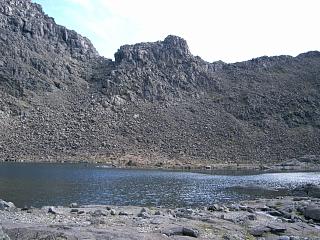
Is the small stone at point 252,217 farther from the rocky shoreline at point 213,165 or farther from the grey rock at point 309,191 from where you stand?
the rocky shoreline at point 213,165

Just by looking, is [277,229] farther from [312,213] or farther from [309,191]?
[309,191]

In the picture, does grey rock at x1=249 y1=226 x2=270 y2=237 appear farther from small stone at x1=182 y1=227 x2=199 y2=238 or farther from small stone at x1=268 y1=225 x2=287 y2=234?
small stone at x1=182 y1=227 x2=199 y2=238

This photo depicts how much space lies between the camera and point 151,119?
174125 millimetres

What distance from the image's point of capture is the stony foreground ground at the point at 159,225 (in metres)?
22.8

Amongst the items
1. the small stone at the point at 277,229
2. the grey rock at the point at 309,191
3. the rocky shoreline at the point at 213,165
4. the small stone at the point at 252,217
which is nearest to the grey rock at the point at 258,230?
the small stone at the point at 277,229

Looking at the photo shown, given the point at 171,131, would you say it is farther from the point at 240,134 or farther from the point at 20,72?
the point at 20,72

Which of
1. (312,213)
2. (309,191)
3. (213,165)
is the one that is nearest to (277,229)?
(312,213)

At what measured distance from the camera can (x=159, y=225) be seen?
90.2 ft

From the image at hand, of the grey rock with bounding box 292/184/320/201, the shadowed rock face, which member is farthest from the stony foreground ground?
the shadowed rock face

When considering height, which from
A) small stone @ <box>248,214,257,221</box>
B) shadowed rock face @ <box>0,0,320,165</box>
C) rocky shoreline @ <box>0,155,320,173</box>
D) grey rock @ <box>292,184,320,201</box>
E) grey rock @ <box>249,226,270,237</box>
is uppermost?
shadowed rock face @ <box>0,0,320,165</box>

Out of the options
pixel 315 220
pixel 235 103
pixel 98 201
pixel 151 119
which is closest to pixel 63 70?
pixel 151 119

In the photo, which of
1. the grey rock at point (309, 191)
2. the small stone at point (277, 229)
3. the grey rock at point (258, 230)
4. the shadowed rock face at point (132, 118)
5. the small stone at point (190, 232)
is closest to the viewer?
the small stone at point (190, 232)

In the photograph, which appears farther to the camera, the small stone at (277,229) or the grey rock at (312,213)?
the grey rock at (312,213)

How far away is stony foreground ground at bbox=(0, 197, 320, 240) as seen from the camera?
74.9 feet
